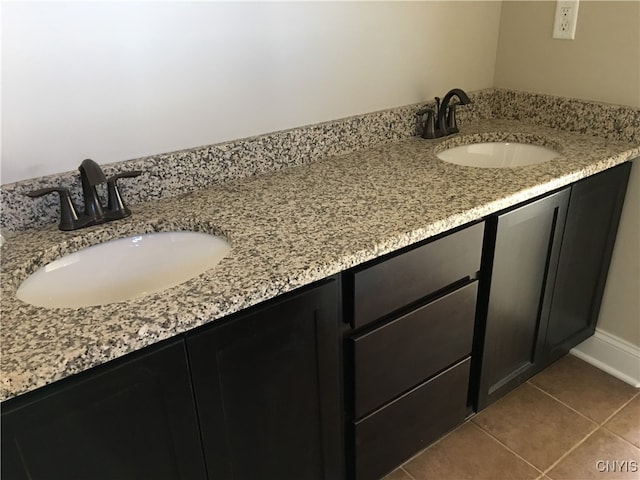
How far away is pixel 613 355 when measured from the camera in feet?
6.21

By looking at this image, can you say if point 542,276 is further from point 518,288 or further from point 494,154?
point 494,154

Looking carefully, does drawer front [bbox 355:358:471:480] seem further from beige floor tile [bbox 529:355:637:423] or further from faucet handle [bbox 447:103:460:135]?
faucet handle [bbox 447:103:460:135]

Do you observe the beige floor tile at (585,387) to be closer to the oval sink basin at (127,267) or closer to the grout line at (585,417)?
the grout line at (585,417)

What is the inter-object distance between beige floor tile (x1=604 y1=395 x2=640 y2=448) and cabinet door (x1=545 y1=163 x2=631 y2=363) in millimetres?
251

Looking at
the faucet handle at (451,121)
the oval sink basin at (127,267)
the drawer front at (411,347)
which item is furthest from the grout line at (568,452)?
the oval sink basin at (127,267)

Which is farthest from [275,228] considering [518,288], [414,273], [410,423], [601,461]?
[601,461]

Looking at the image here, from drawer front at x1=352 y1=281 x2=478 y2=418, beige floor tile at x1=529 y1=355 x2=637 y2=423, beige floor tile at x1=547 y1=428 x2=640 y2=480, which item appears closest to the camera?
drawer front at x1=352 y1=281 x2=478 y2=418

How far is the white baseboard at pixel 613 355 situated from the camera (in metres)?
1.84

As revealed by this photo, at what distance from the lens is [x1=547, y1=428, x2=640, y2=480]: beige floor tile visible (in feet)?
5.00

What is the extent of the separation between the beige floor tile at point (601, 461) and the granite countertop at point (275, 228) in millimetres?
825

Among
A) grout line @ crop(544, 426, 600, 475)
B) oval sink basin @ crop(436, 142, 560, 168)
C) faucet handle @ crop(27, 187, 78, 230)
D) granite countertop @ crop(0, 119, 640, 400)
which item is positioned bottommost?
grout line @ crop(544, 426, 600, 475)

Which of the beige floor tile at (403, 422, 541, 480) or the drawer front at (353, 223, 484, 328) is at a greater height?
the drawer front at (353, 223, 484, 328)

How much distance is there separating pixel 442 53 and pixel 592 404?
1.27 meters

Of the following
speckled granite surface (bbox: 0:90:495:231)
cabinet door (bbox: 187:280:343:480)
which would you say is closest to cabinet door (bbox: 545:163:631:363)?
speckled granite surface (bbox: 0:90:495:231)
